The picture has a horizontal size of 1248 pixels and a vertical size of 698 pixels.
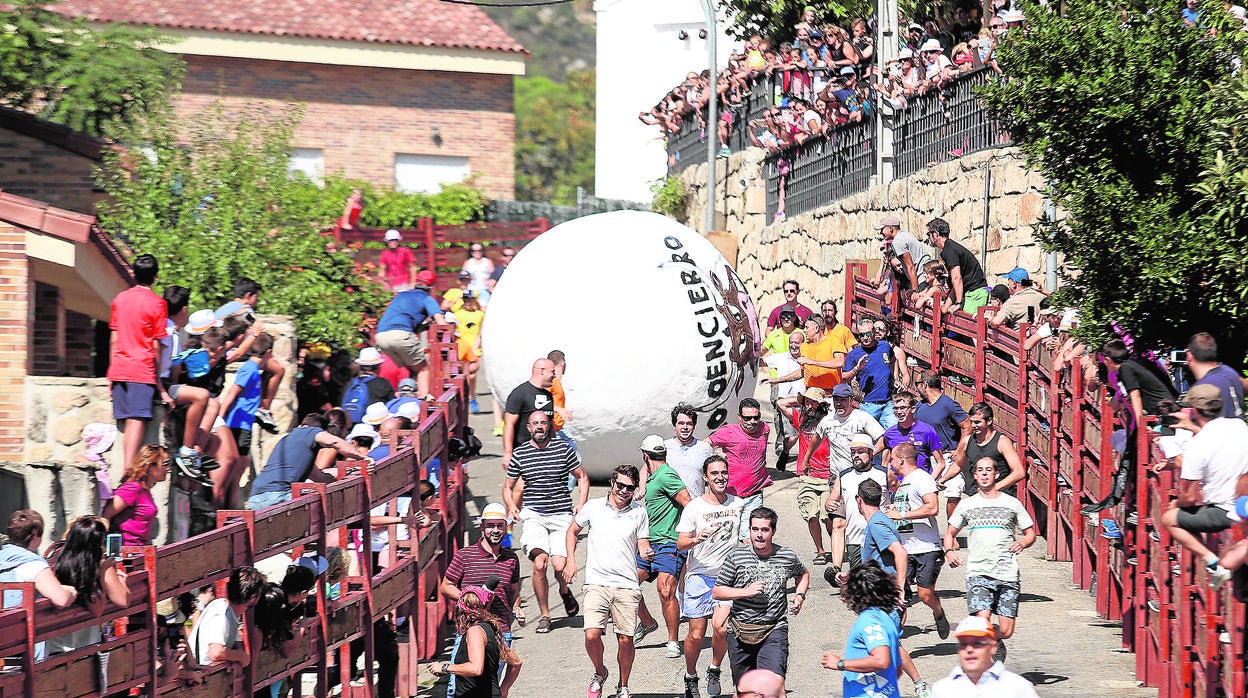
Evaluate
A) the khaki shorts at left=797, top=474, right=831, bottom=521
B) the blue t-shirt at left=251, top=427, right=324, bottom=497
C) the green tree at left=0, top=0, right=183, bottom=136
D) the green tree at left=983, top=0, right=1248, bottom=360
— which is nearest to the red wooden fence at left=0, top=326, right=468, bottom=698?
the blue t-shirt at left=251, top=427, right=324, bottom=497

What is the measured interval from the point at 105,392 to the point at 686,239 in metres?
6.51

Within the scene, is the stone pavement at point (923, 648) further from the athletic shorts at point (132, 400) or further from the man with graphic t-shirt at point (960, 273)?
the man with graphic t-shirt at point (960, 273)

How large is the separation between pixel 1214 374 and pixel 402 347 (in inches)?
438

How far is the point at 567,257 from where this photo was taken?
16562mm

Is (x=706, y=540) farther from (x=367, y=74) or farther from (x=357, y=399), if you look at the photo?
(x=367, y=74)

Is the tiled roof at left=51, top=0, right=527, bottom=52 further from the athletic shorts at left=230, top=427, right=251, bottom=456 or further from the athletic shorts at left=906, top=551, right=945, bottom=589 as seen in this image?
the athletic shorts at left=906, top=551, right=945, bottom=589

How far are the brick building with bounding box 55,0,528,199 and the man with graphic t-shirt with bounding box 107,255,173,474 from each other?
90.0 feet

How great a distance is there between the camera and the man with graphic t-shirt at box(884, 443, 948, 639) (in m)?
11.4

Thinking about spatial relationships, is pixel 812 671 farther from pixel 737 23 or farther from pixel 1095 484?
pixel 737 23

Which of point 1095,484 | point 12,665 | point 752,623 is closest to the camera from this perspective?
point 12,665

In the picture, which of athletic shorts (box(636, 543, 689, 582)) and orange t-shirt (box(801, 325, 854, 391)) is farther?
orange t-shirt (box(801, 325, 854, 391))

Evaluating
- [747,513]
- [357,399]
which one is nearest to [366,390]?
[357,399]

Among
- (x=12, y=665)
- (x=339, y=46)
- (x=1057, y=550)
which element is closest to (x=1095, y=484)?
(x=1057, y=550)

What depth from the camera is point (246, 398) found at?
13469mm
